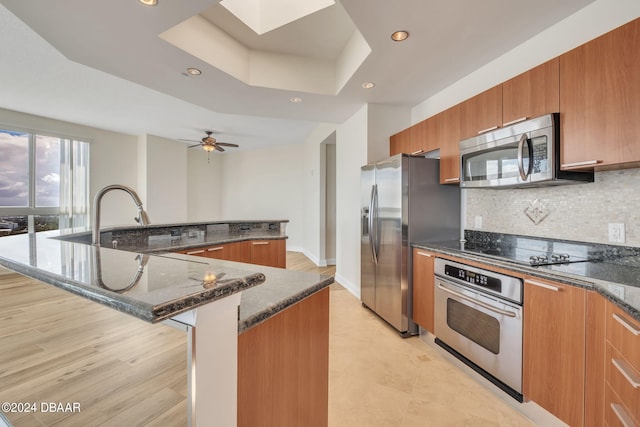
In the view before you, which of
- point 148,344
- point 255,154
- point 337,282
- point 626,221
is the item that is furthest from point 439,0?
point 255,154

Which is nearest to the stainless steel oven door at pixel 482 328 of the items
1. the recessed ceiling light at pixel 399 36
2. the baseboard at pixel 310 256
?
the recessed ceiling light at pixel 399 36

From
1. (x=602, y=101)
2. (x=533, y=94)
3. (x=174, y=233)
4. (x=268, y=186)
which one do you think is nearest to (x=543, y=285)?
(x=602, y=101)

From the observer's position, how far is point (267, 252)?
3.38m

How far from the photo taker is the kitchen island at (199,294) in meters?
0.55

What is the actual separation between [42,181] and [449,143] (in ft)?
22.2

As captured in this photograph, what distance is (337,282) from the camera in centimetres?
450

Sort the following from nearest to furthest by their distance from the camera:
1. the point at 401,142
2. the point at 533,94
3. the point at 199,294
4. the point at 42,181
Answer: the point at 199,294 → the point at 533,94 → the point at 401,142 → the point at 42,181

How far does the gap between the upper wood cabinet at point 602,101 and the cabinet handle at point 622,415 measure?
1.13 metres

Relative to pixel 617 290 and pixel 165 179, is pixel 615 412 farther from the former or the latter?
pixel 165 179

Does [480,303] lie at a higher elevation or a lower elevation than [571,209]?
lower

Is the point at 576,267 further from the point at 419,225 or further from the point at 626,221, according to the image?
the point at 419,225

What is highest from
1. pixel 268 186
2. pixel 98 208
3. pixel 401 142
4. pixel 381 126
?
pixel 381 126

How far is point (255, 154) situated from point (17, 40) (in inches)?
209

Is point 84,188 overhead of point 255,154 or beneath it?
beneath
